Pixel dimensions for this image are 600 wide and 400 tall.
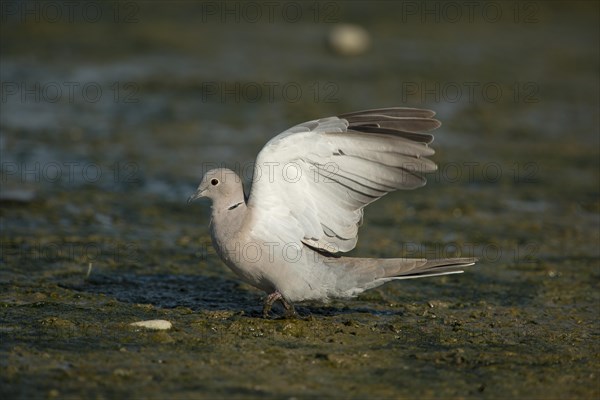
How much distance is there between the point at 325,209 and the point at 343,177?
→ 0.80ft

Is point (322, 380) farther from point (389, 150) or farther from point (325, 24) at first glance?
point (325, 24)

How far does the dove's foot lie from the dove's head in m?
0.67

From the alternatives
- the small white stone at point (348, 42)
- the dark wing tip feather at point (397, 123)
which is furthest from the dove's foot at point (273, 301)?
the small white stone at point (348, 42)

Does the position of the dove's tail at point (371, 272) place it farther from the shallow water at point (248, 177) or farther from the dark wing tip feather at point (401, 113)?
the dark wing tip feather at point (401, 113)

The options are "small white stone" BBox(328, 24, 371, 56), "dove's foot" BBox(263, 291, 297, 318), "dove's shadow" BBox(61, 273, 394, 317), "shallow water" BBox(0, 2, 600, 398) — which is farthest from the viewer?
"small white stone" BBox(328, 24, 371, 56)

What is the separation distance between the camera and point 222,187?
20.5 feet

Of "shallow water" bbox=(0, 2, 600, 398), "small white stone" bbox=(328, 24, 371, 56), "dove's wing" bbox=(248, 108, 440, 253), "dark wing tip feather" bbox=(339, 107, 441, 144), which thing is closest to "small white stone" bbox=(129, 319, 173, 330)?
"shallow water" bbox=(0, 2, 600, 398)

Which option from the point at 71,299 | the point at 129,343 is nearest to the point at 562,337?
the point at 129,343

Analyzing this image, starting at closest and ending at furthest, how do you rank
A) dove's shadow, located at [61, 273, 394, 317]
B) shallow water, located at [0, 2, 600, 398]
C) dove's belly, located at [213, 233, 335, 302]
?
shallow water, located at [0, 2, 600, 398]
dove's belly, located at [213, 233, 335, 302]
dove's shadow, located at [61, 273, 394, 317]

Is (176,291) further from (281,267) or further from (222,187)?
(281,267)

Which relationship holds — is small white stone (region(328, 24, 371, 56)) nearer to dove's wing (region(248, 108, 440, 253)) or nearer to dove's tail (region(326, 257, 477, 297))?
dove's wing (region(248, 108, 440, 253))

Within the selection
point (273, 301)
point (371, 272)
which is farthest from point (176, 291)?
point (371, 272)

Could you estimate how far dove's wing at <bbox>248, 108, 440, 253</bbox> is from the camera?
6.04m

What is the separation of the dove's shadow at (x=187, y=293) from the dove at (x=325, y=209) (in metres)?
0.41
